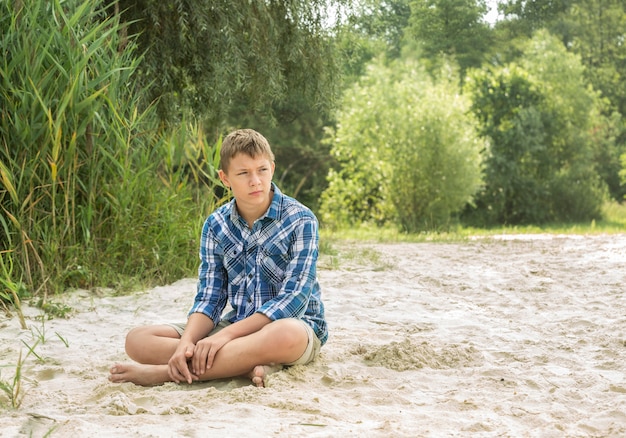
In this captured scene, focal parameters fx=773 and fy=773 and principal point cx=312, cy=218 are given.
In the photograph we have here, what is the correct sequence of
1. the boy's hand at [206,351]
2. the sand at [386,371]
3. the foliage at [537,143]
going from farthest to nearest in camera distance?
the foliage at [537,143], the boy's hand at [206,351], the sand at [386,371]

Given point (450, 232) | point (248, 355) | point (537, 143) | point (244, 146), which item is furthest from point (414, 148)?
point (248, 355)

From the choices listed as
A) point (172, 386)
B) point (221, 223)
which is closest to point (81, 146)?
point (221, 223)

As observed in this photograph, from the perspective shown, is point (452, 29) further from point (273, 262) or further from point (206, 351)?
point (206, 351)

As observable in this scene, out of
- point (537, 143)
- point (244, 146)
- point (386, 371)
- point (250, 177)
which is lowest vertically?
point (386, 371)

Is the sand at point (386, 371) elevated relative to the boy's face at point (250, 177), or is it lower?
lower

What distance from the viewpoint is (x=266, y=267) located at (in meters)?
3.22

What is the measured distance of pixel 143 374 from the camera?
120 inches

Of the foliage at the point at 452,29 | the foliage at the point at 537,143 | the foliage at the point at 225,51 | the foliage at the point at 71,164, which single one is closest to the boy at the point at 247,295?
the foliage at the point at 71,164

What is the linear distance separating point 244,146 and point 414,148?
10538 mm

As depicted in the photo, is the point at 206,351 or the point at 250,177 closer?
the point at 206,351

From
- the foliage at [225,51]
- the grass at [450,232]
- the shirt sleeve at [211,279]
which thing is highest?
the foliage at [225,51]

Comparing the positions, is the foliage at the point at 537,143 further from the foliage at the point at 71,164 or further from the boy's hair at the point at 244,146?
the boy's hair at the point at 244,146

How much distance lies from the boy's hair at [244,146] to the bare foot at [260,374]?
2.67 ft

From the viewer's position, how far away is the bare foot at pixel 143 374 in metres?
3.05
